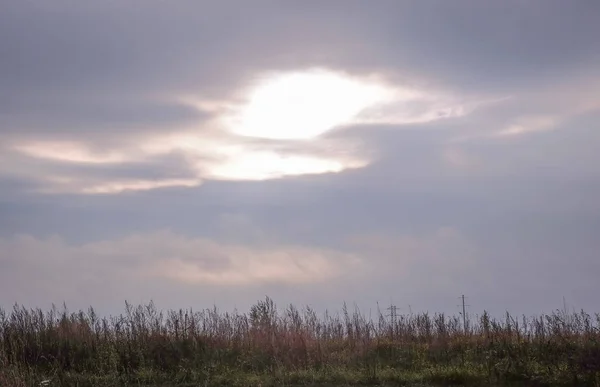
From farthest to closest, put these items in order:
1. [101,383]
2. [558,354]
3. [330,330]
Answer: [330,330] < [558,354] < [101,383]

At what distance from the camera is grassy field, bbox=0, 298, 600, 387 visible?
50.7ft

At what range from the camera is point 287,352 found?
18094 mm

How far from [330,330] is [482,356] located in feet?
18.5

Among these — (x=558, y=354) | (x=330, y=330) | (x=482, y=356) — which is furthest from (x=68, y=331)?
(x=558, y=354)

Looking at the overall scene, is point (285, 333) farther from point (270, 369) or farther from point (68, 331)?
point (68, 331)

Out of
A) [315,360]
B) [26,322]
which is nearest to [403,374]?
[315,360]

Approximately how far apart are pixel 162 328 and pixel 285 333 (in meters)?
3.56

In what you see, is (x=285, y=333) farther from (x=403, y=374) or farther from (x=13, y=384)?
(x=13, y=384)

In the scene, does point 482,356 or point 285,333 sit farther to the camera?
point 285,333

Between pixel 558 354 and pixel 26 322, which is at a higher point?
pixel 26 322

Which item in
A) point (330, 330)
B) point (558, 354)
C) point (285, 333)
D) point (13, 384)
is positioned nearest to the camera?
point (13, 384)

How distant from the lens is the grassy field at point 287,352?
1545 cm

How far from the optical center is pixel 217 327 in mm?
20266

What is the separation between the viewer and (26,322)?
20406mm
